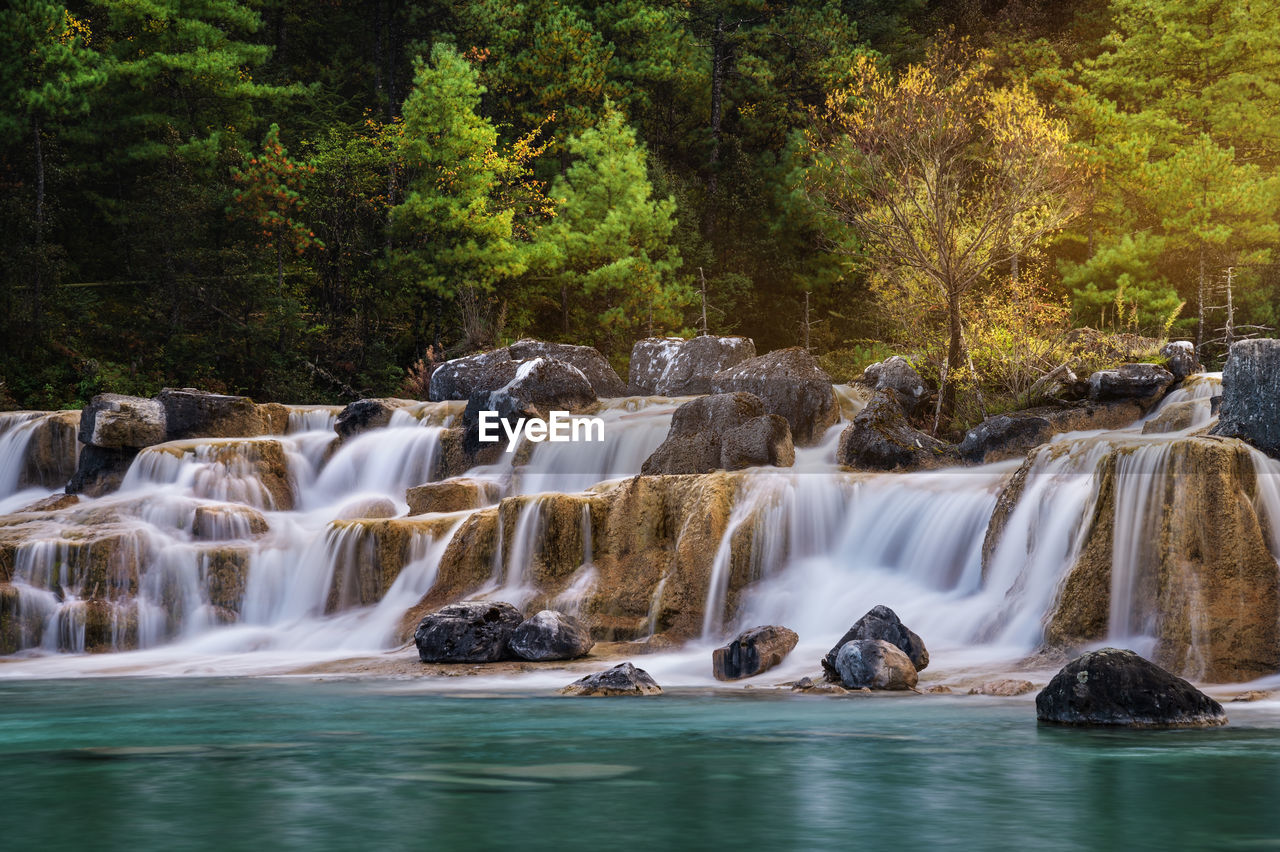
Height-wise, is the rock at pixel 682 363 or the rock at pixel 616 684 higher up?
the rock at pixel 682 363

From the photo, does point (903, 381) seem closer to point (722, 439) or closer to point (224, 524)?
point (722, 439)

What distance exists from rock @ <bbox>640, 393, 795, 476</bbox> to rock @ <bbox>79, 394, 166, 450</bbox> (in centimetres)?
857

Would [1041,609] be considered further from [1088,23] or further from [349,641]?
[1088,23]

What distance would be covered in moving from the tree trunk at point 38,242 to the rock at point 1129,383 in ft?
74.5

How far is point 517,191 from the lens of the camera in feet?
111

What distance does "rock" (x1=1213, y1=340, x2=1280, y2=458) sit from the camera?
46.0 feet

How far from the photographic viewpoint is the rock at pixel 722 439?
1784 centimetres

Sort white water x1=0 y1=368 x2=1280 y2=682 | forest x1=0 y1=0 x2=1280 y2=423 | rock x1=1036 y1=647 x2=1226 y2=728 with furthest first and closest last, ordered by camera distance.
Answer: forest x1=0 y1=0 x2=1280 y2=423 → white water x1=0 y1=368 x2=1280 y2=682 → rock x1=1036 y1=647 x2=1226 y2=728

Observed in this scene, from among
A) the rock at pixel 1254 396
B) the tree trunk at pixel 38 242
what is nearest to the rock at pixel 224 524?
the rock at pixel 1254 396

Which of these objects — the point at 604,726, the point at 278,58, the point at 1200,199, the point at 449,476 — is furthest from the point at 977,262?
the point at 278,58

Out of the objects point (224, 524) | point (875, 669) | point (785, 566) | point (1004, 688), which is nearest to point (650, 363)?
point (224, 524)

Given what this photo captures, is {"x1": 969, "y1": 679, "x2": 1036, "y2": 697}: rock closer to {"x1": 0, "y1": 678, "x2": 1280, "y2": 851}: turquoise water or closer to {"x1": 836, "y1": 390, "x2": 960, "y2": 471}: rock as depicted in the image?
{"x1": 0, "y1": 678, "x2": 1280, "y2": 851}: turquoise water

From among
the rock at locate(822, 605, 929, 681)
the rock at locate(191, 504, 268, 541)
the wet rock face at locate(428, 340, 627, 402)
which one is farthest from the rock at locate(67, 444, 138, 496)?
the rock at locate(822, 605, 929, 681)

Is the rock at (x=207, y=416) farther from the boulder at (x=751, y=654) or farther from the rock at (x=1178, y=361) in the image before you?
the rock at (x=1178, y=361)
